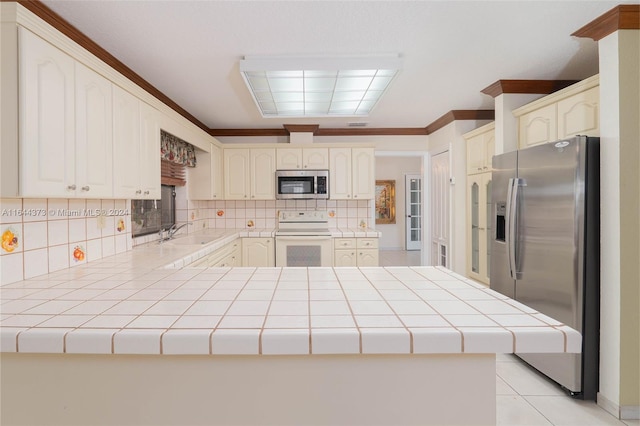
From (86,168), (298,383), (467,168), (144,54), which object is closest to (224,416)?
(298,383)

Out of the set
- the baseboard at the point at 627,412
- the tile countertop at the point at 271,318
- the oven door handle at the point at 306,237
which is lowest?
the baseboard at the point at 627,412

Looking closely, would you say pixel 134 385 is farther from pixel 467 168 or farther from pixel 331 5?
pixel 467 168

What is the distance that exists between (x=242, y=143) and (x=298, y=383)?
3.89 m

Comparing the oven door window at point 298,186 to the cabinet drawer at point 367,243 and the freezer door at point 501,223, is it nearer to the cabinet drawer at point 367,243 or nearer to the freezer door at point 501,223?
the cabinet drawer at point 367,243

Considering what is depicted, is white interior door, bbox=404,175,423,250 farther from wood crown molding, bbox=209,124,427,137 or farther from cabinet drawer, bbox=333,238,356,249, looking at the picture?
cabinet drawer, bbox=333,238,356,249

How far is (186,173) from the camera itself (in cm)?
395

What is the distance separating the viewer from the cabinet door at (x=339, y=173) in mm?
4219

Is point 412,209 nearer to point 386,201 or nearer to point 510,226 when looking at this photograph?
point 386,201

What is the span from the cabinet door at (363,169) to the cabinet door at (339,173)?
0.22 feet

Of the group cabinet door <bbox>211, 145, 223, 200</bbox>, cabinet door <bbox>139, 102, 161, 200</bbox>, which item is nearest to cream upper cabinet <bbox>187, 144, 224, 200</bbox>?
cabinet door <bbox>211, 145, 223, 200</bbox>

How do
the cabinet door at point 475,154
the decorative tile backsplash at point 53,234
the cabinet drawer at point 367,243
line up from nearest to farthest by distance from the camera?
the decorative tile backsplash at point 53,234
the cabinet door at point 475,154
the cabinet drawer at point 367,243

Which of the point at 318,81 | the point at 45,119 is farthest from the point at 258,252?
the point at 45,119

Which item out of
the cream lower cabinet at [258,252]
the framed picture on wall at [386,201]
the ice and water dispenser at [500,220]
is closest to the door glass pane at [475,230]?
the ice and water dispenser at [500,220]

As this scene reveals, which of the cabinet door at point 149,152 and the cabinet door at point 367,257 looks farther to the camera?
the cabinet door at point 367,257
